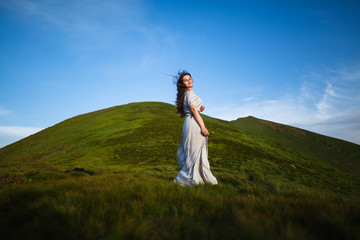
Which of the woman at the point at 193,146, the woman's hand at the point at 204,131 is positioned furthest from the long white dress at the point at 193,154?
the woman's hand at the point at 204,131

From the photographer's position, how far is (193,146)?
531 centimetres

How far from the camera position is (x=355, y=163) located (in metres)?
29.9

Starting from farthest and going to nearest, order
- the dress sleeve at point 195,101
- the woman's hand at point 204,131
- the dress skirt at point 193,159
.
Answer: the dress sleeve at point 195,101
the woman's hand at point 204,131
the dress skirt at point 193,159

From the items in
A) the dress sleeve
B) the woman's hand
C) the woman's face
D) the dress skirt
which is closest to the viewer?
the dress skirt

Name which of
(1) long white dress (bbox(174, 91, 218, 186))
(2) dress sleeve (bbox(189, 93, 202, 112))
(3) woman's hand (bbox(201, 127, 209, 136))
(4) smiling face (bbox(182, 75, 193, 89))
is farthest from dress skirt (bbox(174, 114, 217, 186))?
(4) smiling face (bbox(182, 75, 193, 89))

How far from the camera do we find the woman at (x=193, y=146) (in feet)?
16.7

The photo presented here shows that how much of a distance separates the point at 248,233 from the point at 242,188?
328 centimetres

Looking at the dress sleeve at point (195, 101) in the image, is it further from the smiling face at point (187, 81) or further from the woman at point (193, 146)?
the smiling face at point (187, 81)

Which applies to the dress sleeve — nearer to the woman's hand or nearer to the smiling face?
the smiling face

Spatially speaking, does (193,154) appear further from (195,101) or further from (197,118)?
(195,101)

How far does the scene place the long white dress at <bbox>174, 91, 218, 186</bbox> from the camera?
5.07 meters

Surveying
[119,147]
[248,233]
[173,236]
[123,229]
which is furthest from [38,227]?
[119,147]

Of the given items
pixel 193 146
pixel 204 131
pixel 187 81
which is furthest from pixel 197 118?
pixel 187 81

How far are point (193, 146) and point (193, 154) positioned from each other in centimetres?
24
